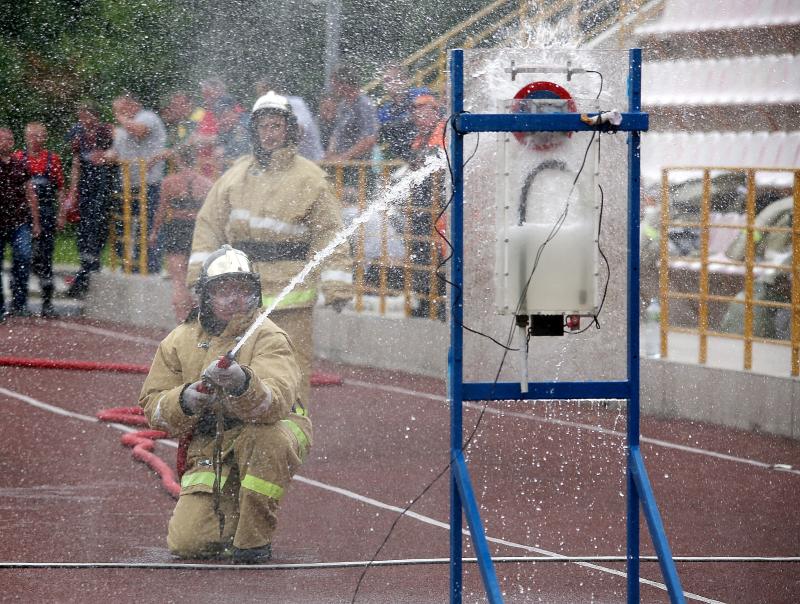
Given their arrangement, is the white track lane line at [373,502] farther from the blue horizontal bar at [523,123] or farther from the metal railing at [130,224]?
the metal railing at [130,224]

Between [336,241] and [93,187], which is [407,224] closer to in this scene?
[93,187]

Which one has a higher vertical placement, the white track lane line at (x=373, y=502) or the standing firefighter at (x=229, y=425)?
the standing firefighter at (x=229, y=425)

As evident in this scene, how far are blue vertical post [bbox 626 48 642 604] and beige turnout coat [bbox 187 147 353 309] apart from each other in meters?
2.18

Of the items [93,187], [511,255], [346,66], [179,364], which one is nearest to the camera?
[511,255]

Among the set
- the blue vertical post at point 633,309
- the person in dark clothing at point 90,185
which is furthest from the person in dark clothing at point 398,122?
the blue vertical post at point 633,309

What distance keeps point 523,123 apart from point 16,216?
8.17 metres

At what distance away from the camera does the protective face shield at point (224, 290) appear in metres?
5.04

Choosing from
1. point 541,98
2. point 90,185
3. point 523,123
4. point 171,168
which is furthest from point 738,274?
point 523,123

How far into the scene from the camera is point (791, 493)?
20.7 ft

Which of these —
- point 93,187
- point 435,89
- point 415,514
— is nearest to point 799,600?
point 415,514

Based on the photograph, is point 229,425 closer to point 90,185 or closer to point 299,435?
point 299,435

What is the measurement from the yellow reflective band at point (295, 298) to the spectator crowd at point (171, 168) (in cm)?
327

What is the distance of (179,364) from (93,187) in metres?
6.47

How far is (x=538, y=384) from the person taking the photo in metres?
3.65
